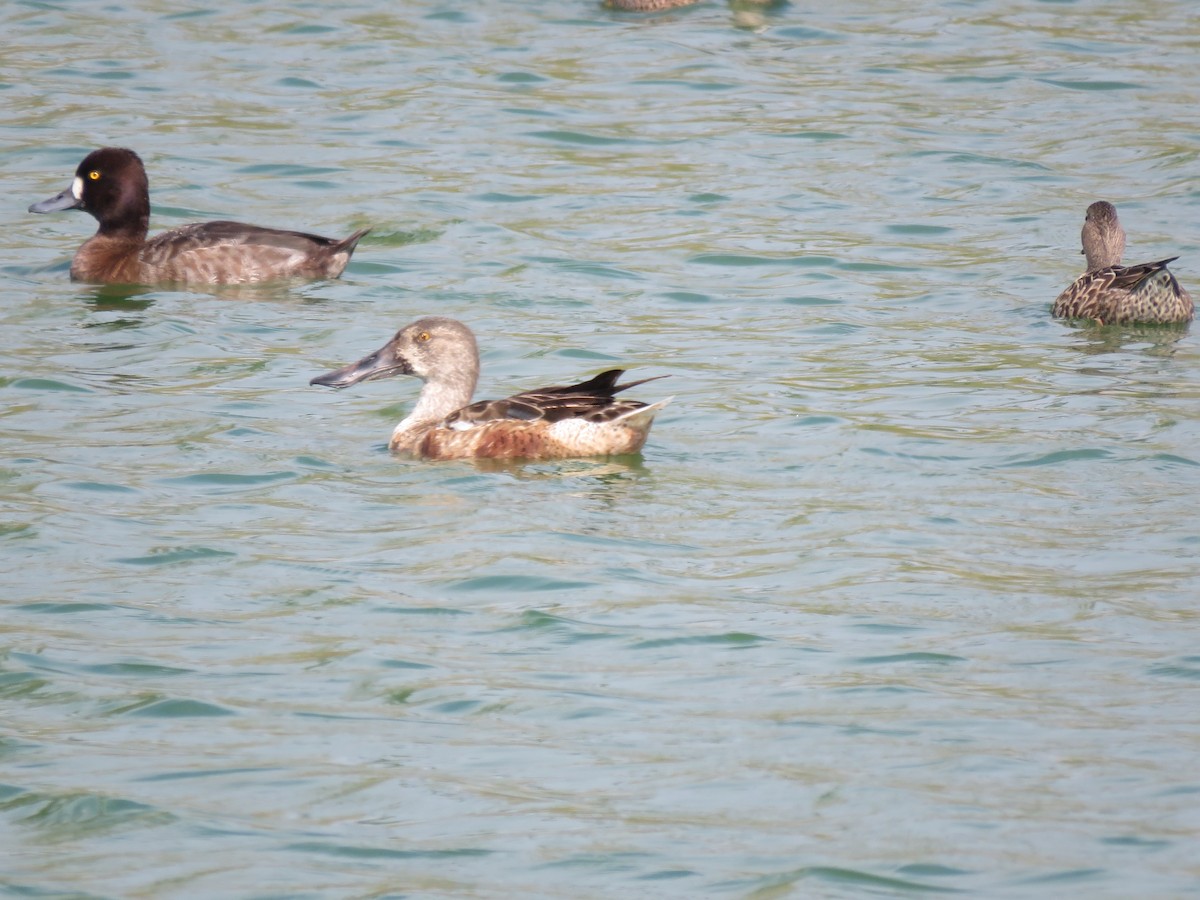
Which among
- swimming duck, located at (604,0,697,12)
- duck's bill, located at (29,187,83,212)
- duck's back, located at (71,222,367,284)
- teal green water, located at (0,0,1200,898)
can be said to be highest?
swimming duck, located at (604,0,697,12)

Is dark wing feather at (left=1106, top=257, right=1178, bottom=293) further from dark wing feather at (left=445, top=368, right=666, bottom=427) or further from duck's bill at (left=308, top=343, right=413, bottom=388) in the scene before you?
duck's bill at (left=308, top=343, right=413, bottom=388)

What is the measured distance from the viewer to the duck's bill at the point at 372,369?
985 cm

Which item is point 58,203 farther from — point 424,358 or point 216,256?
point 424,358

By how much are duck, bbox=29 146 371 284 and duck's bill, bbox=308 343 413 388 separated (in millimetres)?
2778

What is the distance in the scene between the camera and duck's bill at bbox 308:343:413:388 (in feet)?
32.3

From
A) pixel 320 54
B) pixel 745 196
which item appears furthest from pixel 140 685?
pixel 320 54

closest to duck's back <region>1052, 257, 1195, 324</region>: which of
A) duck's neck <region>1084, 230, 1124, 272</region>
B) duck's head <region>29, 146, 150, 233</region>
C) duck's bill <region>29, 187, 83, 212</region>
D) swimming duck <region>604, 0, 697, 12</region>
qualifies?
duck's neck <region>1084, 230, 1124, 272</region>

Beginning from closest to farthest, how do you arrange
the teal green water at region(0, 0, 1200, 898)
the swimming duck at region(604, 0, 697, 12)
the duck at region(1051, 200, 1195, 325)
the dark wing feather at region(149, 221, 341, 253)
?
the teal green water at region(0, 0, 1200, 898)
the duck at region(1051, 200, 1195, 325)
the dark wing feather at region(149, 221, 341, 253)
the swimming duck at region(604, 0, 697, 12)

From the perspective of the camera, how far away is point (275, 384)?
34.7 ft

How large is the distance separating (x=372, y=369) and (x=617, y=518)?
2.15 meters

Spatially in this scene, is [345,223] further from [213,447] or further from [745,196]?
[213,447]

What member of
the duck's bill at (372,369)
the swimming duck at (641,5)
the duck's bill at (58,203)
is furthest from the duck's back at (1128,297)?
the swimming duck at (641,5)

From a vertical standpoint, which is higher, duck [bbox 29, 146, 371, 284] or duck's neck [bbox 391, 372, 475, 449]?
duck [bbox 29, 146, 371, 284]

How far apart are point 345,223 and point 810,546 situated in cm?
730
